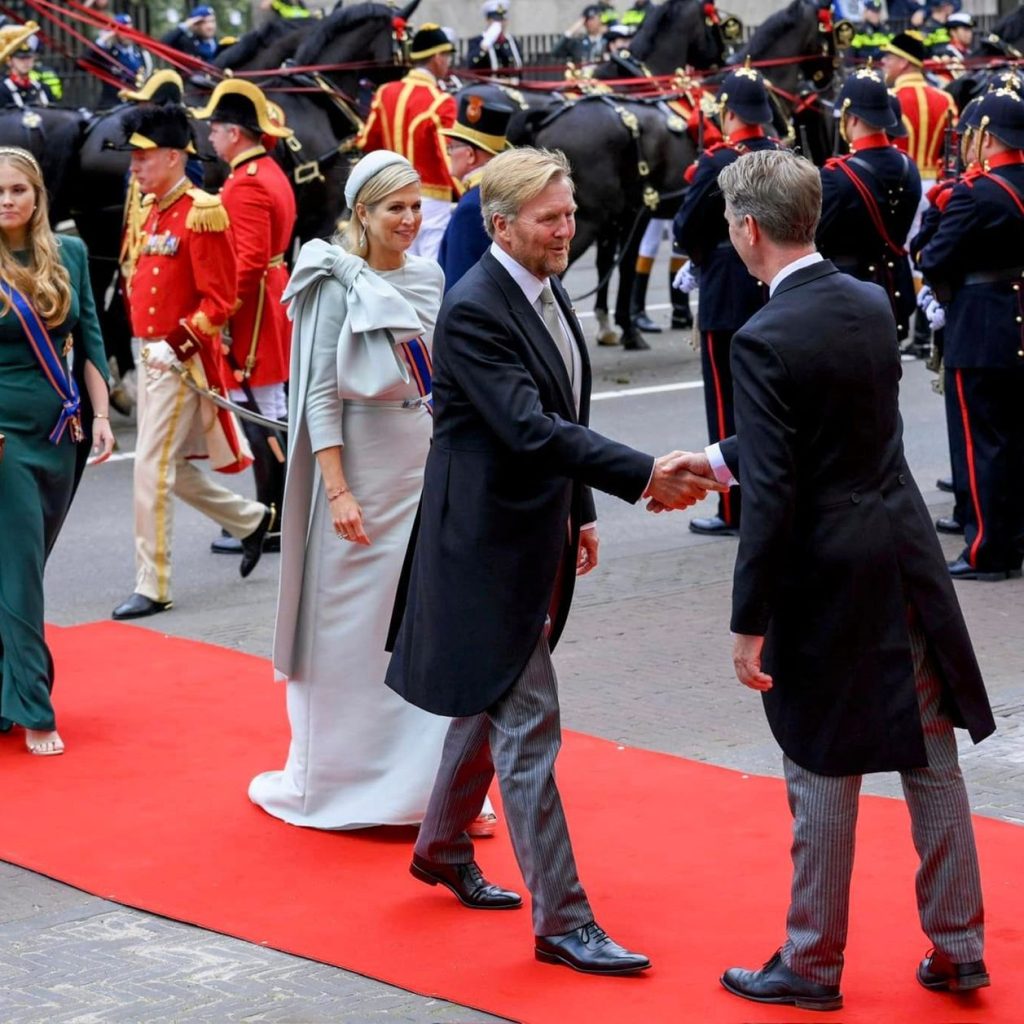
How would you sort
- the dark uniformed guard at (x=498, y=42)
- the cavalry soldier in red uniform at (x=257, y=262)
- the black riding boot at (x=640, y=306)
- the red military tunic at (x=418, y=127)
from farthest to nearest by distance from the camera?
the dark uniformed guard at (x=498, y=42)
the black riding boot at (x=640, y=306)
the red military tunic at (x=418, y=127)
the cavalry soldier in red uniform at (x=257, y=262)

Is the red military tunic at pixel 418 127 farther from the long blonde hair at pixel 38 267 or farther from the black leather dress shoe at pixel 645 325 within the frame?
the long blonde hair at pixel 38 267

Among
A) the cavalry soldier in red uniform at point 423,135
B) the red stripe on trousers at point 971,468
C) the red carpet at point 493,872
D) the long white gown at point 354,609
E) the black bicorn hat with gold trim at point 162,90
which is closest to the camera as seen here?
the red carpet at point 493,872

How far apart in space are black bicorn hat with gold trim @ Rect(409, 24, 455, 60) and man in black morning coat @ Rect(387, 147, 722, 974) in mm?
9733

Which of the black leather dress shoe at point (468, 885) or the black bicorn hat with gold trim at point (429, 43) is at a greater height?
the black bicorn hat with gold trim at point (429, 43)

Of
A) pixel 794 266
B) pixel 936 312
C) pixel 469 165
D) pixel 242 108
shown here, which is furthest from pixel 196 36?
pixel 794 266

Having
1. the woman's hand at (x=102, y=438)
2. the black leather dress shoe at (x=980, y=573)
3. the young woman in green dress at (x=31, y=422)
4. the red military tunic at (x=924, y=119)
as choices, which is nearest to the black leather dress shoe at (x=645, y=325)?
the red military tunic at (x=924, y=119)

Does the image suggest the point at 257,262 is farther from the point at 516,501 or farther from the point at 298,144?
the point at 516,501

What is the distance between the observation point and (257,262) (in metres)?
9.16

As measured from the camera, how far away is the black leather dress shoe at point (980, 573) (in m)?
8.73

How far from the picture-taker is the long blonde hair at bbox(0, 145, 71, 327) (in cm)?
651

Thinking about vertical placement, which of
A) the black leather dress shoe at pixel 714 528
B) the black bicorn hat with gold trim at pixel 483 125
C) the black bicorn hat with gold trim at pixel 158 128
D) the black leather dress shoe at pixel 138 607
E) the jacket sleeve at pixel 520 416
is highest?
the black bicorn hat with gold trim at pixel 158 128

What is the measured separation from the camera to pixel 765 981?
439 centimetres

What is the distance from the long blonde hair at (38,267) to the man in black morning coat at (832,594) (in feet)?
9.58

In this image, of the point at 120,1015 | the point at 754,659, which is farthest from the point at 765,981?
the point at 120,1015
